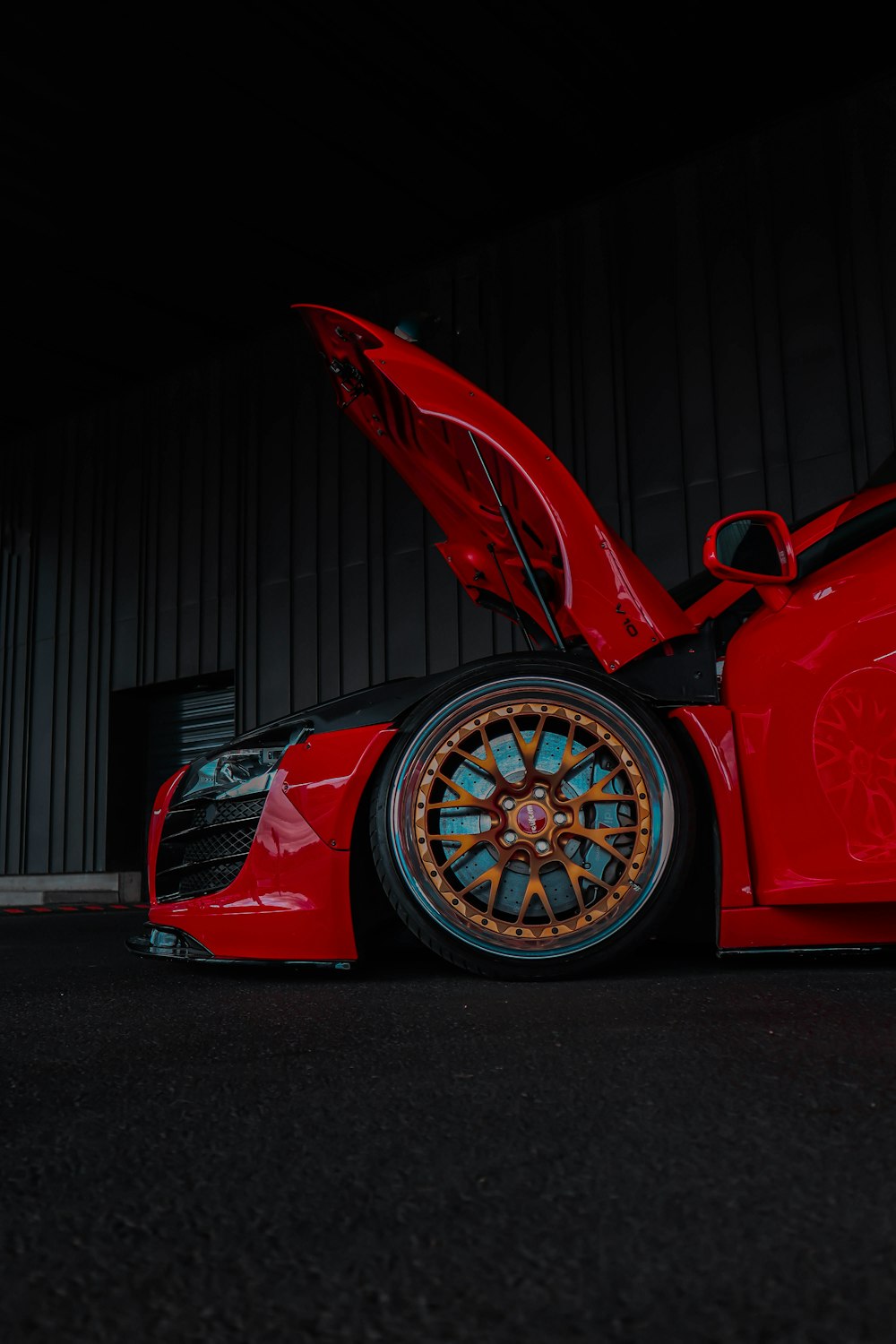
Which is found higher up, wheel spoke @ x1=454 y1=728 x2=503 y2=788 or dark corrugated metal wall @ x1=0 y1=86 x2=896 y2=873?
dark corrugated metal wall @ x1=0 y1=86 x2=896 y2=873

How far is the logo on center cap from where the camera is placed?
2.38 metres

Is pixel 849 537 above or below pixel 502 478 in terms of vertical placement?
below

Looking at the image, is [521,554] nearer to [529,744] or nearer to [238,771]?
[529,744]

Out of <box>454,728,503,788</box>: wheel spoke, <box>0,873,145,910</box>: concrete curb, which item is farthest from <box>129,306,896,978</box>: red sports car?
<box>0,873,145,910</box>: concrete curb

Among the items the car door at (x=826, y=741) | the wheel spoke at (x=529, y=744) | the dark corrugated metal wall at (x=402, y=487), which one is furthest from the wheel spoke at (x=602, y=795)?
the dark corrugated metal wall at (x=402, y=487)

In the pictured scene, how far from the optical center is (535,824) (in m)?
2.38

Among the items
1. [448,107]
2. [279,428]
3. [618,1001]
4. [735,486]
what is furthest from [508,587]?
[279,428]

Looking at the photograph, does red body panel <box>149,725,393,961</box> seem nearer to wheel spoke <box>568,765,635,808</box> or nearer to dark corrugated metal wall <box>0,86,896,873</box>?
wheel spoke <box>568,765,635,808</box>

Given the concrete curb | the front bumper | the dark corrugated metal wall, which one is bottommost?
the concrete curb

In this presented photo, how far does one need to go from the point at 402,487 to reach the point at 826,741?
747 centimetres

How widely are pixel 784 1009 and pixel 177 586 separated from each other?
9.81m

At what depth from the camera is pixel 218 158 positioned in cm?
845

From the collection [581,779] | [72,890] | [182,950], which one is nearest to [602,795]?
[581,779]

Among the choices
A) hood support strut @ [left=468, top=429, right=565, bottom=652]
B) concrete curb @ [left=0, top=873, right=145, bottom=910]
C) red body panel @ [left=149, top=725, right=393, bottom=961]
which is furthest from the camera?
concrete curb @ [left=0, top=873, right=145, bottom=910]
